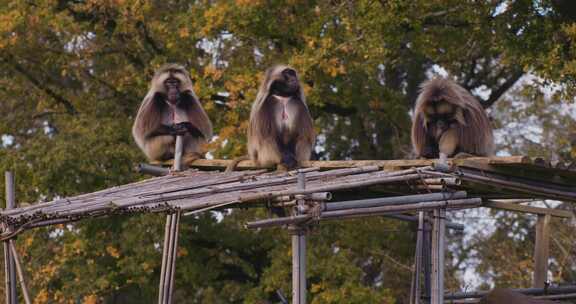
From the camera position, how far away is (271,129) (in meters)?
10.8

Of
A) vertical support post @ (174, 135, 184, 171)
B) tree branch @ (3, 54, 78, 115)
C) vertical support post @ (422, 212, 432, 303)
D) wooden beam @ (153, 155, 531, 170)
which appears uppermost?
tree branch @ (3, 54, 78, 115)

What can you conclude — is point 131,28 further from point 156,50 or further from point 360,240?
point 360,240

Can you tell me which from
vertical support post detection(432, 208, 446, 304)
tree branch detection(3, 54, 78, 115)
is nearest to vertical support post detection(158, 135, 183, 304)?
vertical support post detection(432, 208, 446, 304)

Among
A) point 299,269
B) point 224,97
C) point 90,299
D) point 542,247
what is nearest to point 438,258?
point 299,269

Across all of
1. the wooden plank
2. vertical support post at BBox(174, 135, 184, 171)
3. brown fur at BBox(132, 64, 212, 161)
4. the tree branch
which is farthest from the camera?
the tree branch

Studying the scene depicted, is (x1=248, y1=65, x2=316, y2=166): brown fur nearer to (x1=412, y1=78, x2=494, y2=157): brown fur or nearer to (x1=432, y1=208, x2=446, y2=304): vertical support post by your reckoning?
(x1=412, y1=78, x2=494, y2=157): brown fur

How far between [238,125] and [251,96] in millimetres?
1052

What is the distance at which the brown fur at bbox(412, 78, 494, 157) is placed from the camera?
10.1 meters

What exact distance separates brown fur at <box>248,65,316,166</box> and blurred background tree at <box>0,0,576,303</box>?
11.9 ft

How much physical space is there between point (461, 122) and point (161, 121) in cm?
359

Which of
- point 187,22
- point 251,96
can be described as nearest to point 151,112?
point 251,96

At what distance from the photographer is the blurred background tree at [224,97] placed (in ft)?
50.7

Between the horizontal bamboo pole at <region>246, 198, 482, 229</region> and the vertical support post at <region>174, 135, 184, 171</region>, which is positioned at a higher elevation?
the vertical support post at <region>174, 135, 184, 171</region>

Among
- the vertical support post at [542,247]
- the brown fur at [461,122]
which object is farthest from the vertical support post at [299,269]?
the brown fur at [461,122]
